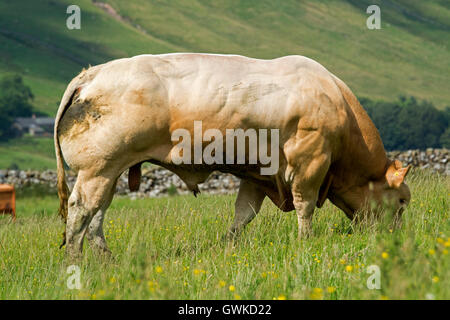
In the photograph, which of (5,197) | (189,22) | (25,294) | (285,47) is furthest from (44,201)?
(189,22)

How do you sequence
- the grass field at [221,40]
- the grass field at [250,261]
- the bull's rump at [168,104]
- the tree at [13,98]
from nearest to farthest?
the grass field at [250,261]
the bull's rump at [168,104]
the tree at [13,98]
the grass field at [221,40]

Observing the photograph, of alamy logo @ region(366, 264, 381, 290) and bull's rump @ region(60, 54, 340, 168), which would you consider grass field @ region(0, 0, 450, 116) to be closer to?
bull's rump @ region(60, 54, 340, 168)

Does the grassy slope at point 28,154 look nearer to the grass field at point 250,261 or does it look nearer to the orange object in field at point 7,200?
the orange object in field at point 7,200

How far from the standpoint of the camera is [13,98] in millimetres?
118500

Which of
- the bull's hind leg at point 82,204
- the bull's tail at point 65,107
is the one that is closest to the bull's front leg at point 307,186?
the bull's hind leg at point 82,204

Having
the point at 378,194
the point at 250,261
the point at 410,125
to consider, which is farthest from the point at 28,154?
the point at 250,261

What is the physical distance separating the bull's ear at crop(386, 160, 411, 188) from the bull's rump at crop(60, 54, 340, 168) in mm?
1486

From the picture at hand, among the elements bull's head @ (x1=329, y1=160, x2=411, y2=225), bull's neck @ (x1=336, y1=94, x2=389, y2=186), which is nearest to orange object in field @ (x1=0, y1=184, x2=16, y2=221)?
bull's head @ (x1=329, y1=160, x2=411, y2=225)

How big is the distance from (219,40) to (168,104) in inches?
6546

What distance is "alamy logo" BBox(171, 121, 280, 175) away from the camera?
7070 mm

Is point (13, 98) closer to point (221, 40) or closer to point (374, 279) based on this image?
point (221, 40)

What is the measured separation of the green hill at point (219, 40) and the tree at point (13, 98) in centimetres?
335

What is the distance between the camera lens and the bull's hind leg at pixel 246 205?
8.42m
